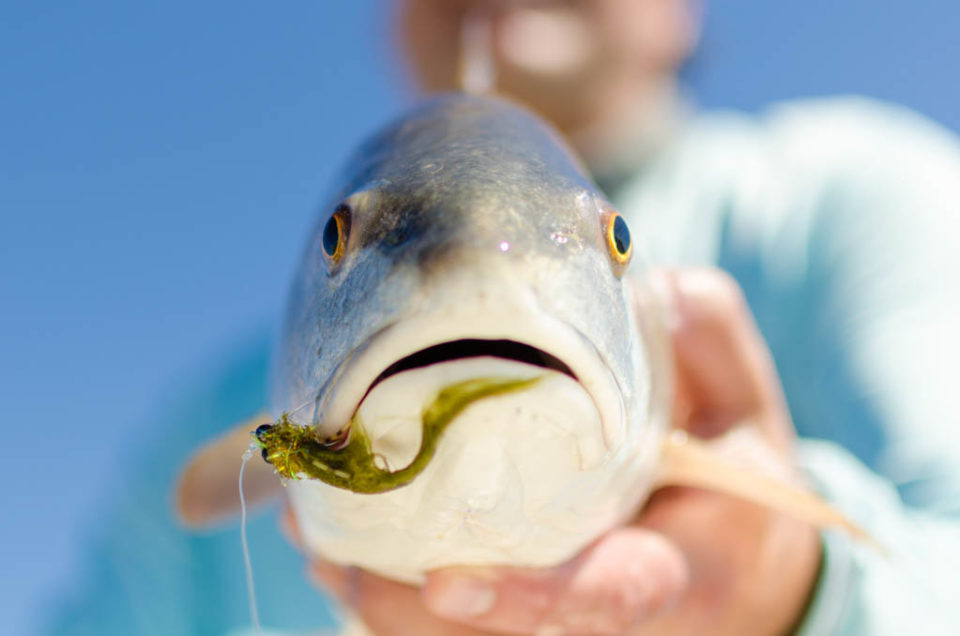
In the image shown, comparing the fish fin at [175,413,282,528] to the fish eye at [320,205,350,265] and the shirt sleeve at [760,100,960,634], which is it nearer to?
the fish eye at [320,205,350,265]

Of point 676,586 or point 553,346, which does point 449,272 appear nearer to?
point 553,346

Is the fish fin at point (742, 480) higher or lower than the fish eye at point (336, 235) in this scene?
lower

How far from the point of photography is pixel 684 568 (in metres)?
1.48

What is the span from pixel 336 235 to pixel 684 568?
104cm

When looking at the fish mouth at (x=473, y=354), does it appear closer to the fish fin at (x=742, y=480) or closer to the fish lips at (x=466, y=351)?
the fish lips at (x=466, y=351)

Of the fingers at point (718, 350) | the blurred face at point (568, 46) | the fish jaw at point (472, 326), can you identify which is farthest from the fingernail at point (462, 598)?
the blurred face at point (568, 46)

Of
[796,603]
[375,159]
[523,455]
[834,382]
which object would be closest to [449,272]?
[523,455]

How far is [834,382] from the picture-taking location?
7.59 ft

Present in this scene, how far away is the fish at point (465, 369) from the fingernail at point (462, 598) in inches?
2.5

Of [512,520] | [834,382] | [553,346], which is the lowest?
[512,520]

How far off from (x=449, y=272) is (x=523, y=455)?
9.9 inches

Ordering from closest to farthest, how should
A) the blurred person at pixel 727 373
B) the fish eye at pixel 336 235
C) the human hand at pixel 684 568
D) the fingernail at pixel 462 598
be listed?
the fish eye at pixel 336 235 < the fingernail at pixel 462 598 < the human hand at pixel 684 568 < the blurred person at pixel 727 373

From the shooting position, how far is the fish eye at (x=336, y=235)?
944 millimetres

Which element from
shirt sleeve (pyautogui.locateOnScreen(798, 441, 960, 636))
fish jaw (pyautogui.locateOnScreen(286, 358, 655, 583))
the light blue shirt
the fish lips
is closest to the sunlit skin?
the light blue shirt
